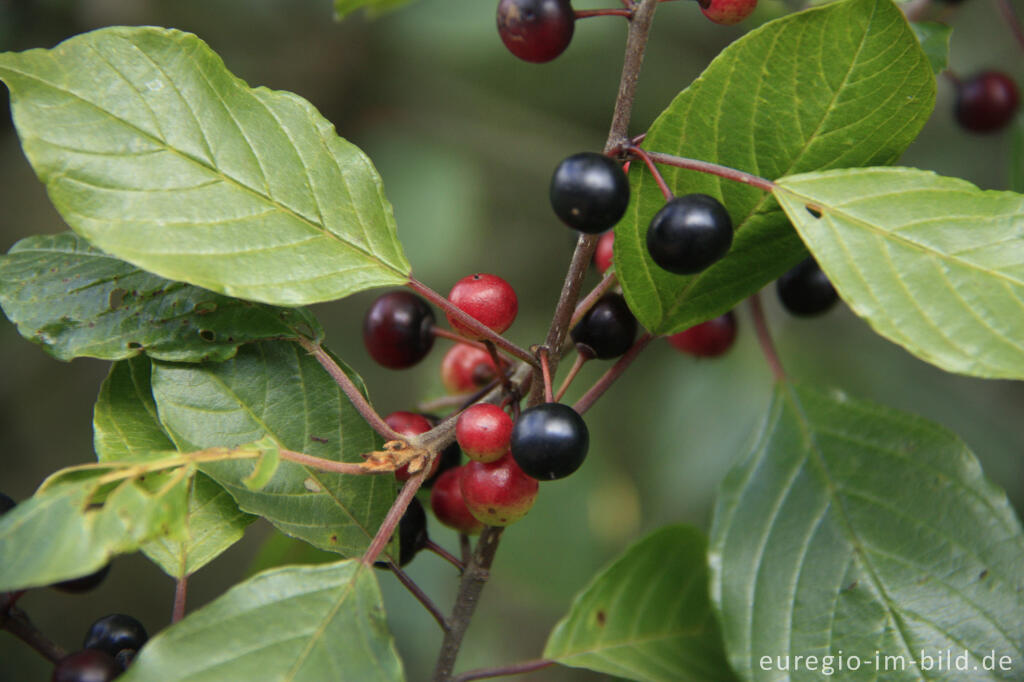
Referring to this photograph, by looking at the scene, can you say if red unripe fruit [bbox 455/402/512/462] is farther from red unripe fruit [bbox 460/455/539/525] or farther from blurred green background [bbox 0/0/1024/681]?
blurred green background [bbox 0/0/1024/681]

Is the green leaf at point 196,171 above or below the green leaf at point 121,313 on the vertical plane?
above

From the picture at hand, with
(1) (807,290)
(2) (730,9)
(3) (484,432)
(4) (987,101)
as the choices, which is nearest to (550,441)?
(3) (484,432)

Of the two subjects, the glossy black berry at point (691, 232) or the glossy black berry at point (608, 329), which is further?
the glossy black berry at point (608, 329)

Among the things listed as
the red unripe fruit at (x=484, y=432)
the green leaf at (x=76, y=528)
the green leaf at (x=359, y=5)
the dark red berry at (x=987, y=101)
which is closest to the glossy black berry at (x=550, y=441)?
the red unripe fruit at (x=484, y=432)

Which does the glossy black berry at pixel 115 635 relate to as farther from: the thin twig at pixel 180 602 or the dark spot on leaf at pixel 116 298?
the dark spot on leaf at pixel 116 298

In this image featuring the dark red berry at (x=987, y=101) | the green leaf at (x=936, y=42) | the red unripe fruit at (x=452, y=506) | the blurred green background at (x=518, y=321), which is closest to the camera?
the red unripe fruit at (x=452, y=506)

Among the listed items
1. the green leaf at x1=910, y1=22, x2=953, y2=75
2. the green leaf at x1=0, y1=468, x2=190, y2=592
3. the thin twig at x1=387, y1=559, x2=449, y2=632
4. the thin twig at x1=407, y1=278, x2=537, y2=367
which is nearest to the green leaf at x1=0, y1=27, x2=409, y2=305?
the thin twig at x1=407, y1=278, x2=537, y2=367

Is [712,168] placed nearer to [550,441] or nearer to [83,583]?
[550,441]
